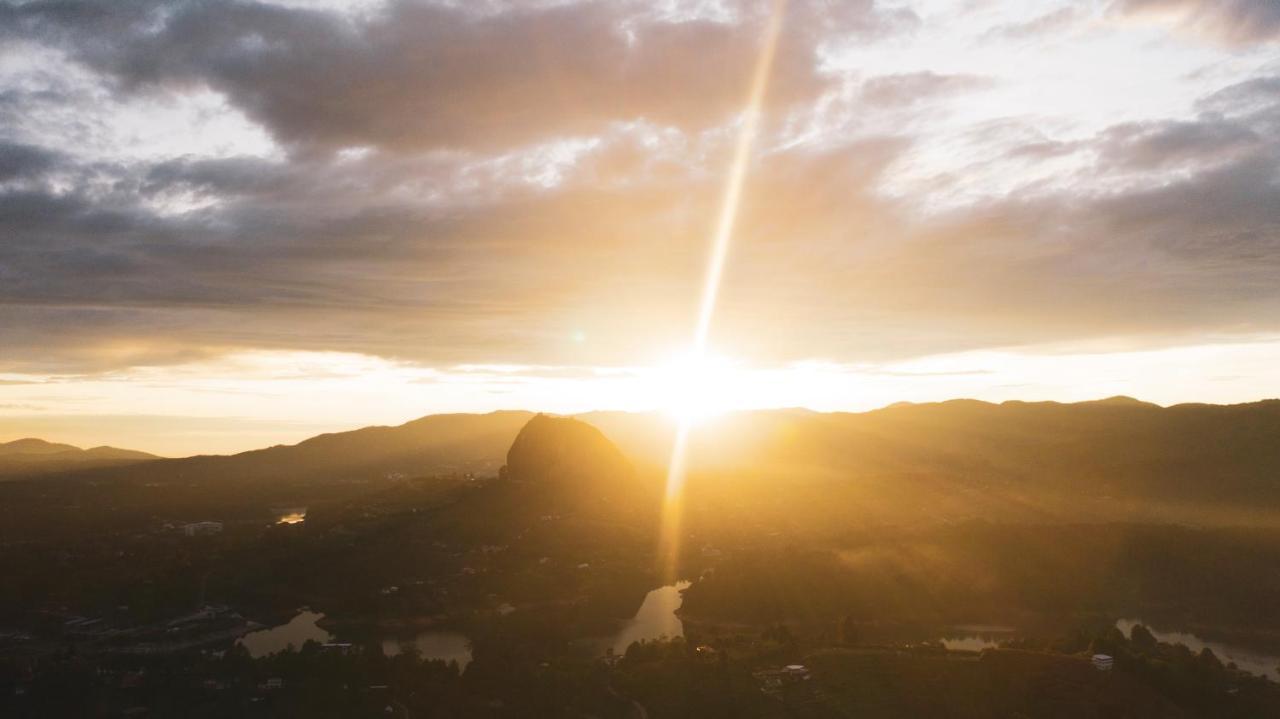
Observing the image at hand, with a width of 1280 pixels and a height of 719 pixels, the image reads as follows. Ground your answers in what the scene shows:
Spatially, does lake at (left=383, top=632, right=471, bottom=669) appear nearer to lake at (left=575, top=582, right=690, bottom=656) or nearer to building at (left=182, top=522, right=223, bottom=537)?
lake at (left=575, top=582, right=690, bottom=656)

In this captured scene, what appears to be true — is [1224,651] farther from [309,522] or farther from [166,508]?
[166,508]

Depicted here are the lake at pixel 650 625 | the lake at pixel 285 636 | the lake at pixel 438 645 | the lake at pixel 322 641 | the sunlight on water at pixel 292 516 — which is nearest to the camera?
the lake at pixel 438 645

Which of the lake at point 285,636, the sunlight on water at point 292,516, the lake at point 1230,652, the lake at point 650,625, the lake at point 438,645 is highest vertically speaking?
the sunlight on water at point 292,516

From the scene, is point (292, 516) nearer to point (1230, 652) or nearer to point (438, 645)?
point (438, 645)

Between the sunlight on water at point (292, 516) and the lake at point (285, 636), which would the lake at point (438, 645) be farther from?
the sunlight on water at point (292, 516)

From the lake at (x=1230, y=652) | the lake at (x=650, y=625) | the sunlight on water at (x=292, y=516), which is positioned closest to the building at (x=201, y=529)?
the sunlight on water at (x=292, y=516)

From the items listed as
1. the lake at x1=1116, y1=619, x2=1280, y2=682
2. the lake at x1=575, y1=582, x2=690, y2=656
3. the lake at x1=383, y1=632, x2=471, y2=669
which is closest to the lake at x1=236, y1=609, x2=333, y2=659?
the lake at x1=383, y1=632, x2=471, y2=669

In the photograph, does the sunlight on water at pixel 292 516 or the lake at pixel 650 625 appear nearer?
the lake at pixel 650 625
